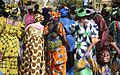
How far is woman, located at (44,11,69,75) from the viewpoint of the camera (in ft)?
35.8

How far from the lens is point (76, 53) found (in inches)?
440

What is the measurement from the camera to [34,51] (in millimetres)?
11086

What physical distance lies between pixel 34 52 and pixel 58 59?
55 centimetres

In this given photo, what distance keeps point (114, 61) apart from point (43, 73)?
158 centimetres

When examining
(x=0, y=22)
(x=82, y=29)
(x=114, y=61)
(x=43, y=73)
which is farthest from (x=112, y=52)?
(x=0, y=22)

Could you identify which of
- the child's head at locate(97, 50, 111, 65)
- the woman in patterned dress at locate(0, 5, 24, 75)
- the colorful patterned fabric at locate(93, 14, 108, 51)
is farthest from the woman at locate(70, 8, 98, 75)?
the woman in patterned dress at locate(0, 5, 24, 75)

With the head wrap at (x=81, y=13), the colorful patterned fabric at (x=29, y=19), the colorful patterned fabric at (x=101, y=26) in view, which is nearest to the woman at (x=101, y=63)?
the colorful patterned fabric at (x=101, y=26)

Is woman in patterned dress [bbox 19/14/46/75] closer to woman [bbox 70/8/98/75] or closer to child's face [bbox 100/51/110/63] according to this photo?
woman [bbox 70/8/98/75]

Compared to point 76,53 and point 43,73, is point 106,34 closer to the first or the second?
point 76,53

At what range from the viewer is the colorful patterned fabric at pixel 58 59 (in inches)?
429

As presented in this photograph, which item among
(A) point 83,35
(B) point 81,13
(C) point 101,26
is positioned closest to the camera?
(A) point 83,35

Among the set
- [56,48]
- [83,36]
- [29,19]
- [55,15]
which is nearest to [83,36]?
[83,36]

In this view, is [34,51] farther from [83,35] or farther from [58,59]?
[83,35]

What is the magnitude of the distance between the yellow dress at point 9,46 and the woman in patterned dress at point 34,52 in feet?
0.62
